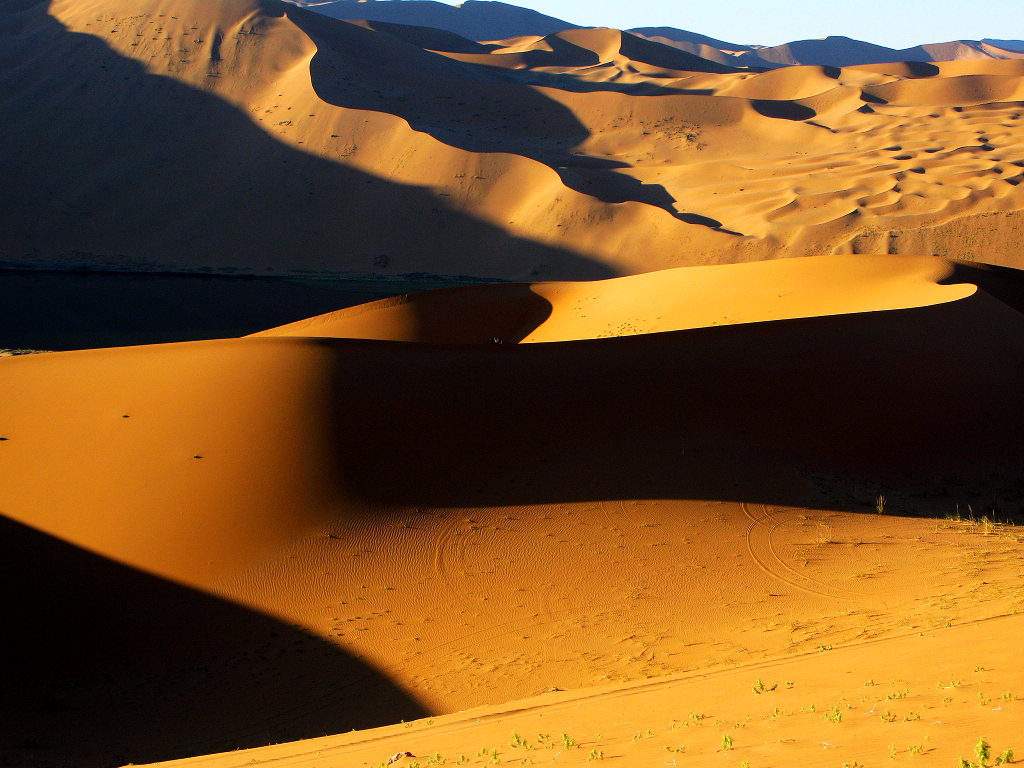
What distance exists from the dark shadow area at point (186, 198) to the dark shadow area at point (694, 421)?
25370mm

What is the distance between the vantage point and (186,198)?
45125 mm

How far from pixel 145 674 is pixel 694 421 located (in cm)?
696

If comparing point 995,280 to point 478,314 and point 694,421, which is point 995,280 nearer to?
point 478,314

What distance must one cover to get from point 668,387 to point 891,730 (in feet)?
28.6

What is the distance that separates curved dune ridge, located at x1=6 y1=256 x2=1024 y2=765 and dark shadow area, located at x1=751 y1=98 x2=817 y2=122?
148 ft

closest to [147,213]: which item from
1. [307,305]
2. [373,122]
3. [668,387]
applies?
[373,122]

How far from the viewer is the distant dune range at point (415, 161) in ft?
132

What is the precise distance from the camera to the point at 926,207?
3919 cm

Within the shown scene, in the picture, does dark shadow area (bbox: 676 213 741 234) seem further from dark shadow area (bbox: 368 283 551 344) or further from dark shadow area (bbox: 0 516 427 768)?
dark shadow area (bbox: 0 516 427 768)

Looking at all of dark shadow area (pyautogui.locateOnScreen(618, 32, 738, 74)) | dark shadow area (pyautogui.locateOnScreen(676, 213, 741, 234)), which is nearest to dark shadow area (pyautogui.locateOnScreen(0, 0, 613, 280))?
dark shadow area (pyautogui.locateOnScreen(676, 213, 741, 234))

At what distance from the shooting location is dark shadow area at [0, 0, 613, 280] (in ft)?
135

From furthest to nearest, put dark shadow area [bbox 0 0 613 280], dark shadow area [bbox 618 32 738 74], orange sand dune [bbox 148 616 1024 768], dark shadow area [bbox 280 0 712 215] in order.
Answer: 1. dark shadow area [bbox 618 32 738 74]
2. dark shadow area [bbox 280 0 712 215]
3. dark shadow area [bbox 0 0 613 280]
4. orange sand dune [bbox 148 616 1024 768]

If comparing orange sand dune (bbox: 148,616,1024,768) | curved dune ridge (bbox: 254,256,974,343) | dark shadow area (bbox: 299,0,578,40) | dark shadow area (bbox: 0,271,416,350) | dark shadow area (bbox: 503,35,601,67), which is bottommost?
dark shadow area (bbox: 0,271,416,350)

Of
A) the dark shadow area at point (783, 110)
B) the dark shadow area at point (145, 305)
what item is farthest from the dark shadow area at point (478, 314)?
the dark shadow area at point (783, 110)
